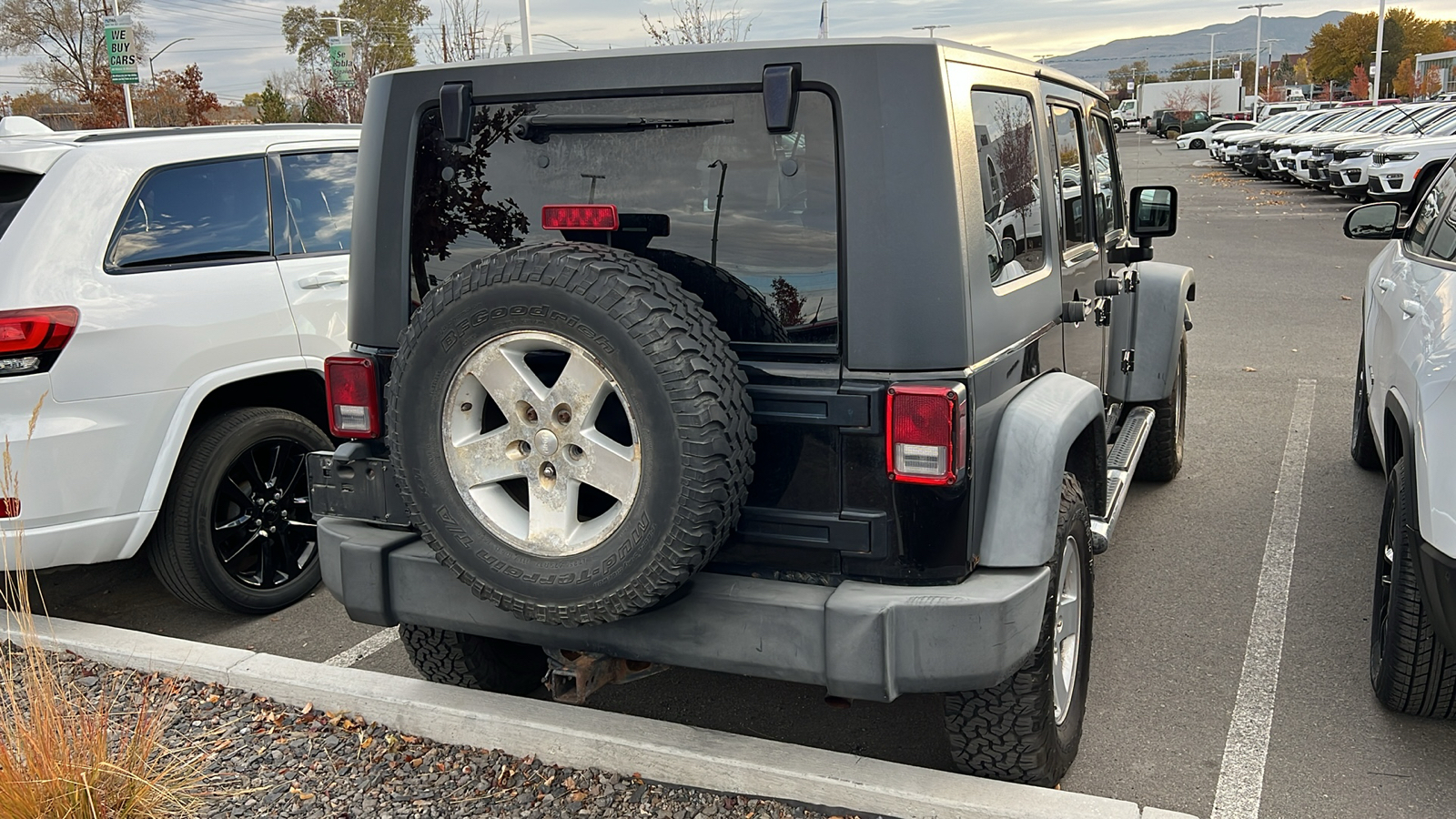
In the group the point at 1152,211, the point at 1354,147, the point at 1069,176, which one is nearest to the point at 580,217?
the point at 1069,176

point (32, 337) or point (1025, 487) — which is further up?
point (32, 337)

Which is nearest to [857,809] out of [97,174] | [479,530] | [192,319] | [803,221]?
[479,530]

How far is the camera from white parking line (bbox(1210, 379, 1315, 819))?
323 cm

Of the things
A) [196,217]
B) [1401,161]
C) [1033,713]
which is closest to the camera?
[1033,713]

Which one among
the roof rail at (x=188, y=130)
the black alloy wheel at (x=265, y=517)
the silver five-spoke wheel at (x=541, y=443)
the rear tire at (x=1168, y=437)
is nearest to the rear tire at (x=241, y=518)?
the black alloy wheel at (x=265, y=517)

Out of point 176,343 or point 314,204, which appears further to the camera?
point 314,204

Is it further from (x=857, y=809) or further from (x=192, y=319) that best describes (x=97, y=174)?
(x=857, y=809)

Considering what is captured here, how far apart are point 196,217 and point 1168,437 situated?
4529 millimetres

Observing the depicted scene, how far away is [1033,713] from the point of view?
9.95 ft

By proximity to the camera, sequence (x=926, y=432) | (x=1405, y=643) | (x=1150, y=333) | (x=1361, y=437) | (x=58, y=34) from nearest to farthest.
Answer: (x=926, y=432) < (x=1405, y=643) < (x=1150, y=333) < (x=1361, y=437) < (x=58, y=34)

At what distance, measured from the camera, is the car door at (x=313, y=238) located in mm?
4836

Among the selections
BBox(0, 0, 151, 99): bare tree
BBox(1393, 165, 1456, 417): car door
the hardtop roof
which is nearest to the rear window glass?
the hardtop roof

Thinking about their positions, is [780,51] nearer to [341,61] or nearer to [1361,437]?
[1361,437]

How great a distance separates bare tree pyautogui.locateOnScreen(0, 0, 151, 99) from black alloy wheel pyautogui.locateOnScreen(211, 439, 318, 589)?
2074 inches
